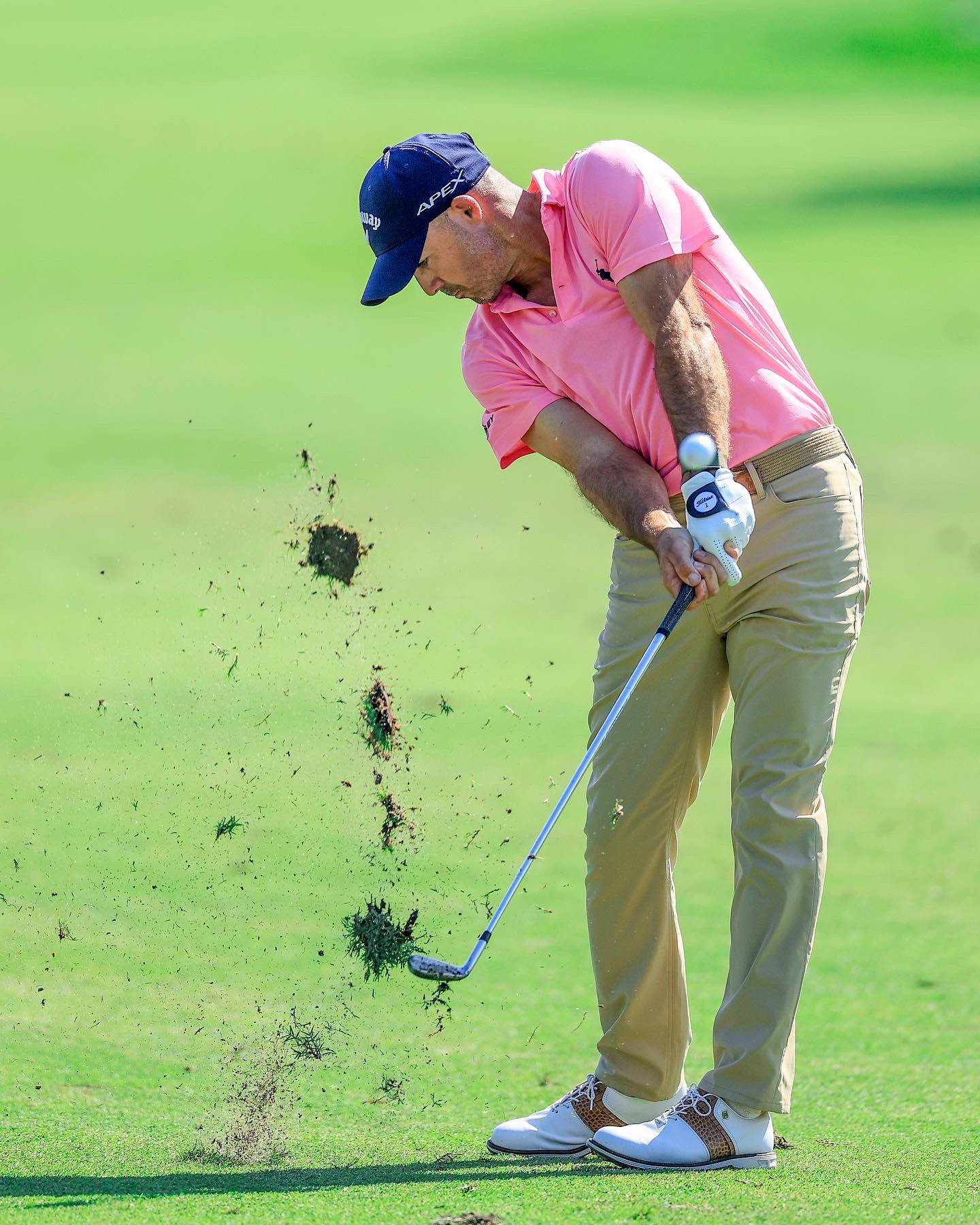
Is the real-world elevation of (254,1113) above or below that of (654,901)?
below

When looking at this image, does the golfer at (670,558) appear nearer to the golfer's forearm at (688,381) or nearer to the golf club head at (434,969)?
the golfer's forearm at (688,381)

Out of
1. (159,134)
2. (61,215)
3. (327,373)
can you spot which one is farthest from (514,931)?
(159,134)

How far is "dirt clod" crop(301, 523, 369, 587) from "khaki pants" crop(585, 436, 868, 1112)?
2.45 ft

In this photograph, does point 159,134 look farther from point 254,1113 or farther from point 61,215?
point 254,1113

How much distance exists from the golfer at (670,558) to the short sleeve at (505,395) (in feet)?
0.04

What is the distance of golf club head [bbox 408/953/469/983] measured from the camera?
326 centimetres

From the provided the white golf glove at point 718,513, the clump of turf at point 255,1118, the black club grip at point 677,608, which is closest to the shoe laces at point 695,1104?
the clump of turf at point 255,1118

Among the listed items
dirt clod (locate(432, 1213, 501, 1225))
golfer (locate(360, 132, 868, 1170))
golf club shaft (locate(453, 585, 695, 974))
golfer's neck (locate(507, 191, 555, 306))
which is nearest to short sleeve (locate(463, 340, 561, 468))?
golfer (locate(360, 132, 868, 1170))

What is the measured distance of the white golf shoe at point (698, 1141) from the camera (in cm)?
337

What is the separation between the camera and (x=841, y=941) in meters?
4.95

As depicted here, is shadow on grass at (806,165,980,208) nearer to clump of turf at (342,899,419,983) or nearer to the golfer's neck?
the golfer's neck

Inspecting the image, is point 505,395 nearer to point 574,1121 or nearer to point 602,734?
point 602,734

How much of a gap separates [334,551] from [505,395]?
641 millimetres

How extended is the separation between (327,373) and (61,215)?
6875 mm
